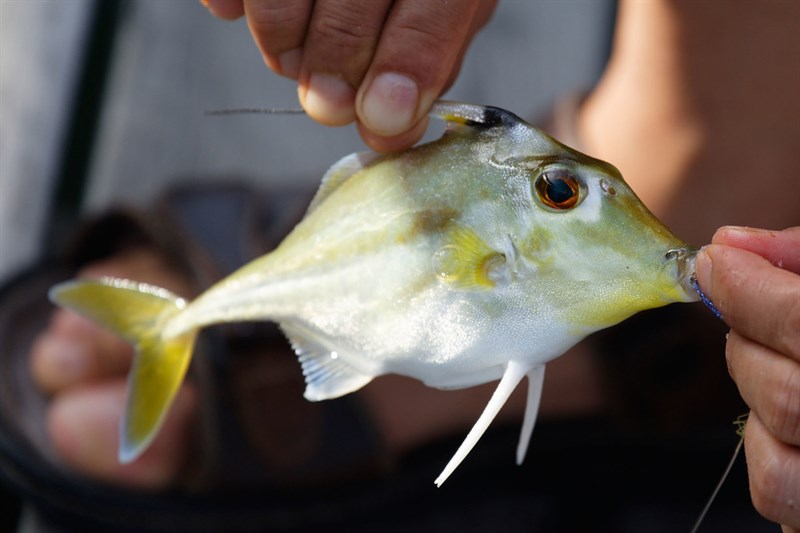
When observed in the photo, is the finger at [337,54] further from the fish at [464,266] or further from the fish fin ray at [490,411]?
the fish fin ray at [490,411]

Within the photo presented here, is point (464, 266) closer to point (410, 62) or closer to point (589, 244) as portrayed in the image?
point (589, 244)

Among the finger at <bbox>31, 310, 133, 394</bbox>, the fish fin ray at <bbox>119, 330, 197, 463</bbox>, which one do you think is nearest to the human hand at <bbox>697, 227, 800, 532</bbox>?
the fish fin ray at <bbox>119, 330, 197, 463</bbox>

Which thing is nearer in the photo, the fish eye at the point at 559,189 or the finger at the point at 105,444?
the fish eye at the point at 559,189

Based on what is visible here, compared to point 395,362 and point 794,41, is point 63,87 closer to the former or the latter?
point 395,362

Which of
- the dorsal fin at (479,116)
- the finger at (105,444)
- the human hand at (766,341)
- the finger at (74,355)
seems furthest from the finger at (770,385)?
the finger at (74,355)

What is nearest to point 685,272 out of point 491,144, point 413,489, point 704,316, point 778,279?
point 778,279

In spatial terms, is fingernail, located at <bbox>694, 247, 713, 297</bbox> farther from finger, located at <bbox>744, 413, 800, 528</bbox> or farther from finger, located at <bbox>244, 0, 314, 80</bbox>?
finger, located at <bbox>244, 0, 314, 80</bbox>

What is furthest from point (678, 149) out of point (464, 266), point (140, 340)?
point (140, 340)
